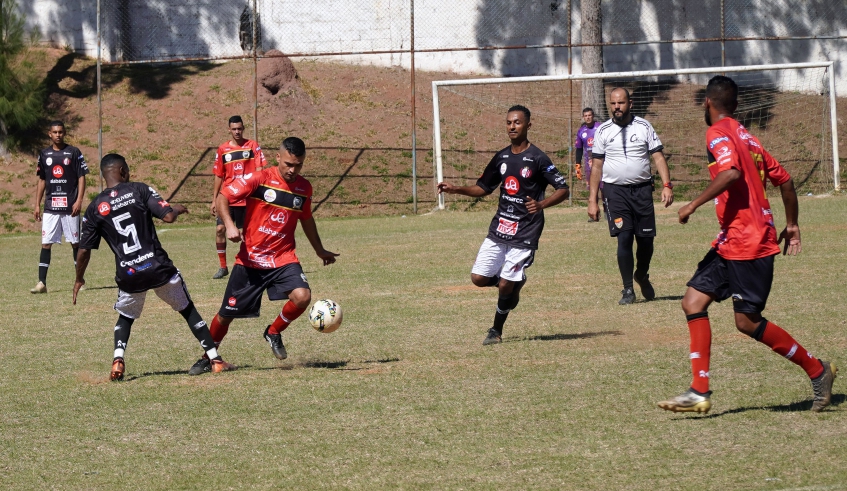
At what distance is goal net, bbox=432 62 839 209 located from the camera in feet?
79.8

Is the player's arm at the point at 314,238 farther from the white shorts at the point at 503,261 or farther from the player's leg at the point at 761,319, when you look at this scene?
the player's leg at the point at 761,319

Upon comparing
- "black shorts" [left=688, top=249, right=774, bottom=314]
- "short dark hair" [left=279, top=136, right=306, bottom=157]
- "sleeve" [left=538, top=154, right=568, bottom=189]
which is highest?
"short dark hair" [left=279, top=136, right=306, bottom=157]

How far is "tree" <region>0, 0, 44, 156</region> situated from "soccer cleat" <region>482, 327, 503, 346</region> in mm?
20954

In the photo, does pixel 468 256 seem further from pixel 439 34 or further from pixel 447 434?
pixel 439 34

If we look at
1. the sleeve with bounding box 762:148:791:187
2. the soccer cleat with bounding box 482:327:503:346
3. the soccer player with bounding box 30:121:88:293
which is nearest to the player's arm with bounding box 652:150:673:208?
the soccer cleat with bounding box 482:327:503:346

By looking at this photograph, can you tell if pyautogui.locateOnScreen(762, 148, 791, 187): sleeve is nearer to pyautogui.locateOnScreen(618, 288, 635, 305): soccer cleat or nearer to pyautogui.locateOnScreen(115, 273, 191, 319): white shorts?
pyautogui.locateOnScreen(115, 273, 191, 319): white shorts

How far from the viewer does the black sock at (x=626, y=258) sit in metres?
10.8

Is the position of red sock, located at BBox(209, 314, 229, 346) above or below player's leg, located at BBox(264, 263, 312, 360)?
below

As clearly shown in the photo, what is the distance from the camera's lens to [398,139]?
26781mm

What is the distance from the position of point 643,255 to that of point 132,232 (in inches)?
216

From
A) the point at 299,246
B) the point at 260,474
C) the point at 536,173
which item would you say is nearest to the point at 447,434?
the point at 260,474

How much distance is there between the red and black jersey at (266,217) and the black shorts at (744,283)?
3.16m

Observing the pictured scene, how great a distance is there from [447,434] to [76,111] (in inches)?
989

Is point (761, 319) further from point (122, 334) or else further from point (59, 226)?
point (59, 226)
